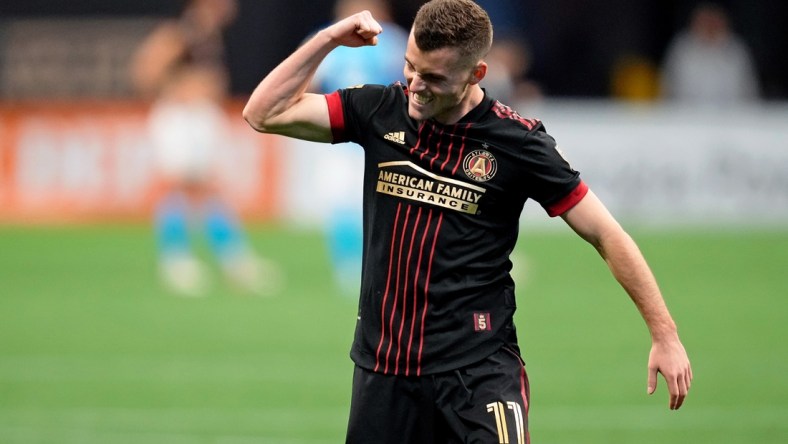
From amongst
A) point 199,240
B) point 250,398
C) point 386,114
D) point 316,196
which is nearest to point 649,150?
point 316,196

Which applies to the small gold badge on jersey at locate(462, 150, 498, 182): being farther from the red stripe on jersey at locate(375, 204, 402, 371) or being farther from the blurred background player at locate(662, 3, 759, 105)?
the blurred background player at locate(662, 3, 759, 105)

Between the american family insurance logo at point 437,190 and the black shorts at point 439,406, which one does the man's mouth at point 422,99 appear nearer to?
the american family insurance logo at point 437,190

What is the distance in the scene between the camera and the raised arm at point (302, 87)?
17.3 ft

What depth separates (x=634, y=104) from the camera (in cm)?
2080

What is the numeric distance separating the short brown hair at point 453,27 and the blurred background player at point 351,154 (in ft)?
25.9

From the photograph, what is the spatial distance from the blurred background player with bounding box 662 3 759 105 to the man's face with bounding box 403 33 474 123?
664 inches

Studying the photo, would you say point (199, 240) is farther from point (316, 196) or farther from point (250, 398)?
point (250, 398)

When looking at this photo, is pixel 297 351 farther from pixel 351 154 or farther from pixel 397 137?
pixel 397 137

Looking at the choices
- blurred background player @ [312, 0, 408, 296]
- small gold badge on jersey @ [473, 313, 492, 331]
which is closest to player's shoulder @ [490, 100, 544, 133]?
small gold badge on jersey @ [473, 313, 492, 331]

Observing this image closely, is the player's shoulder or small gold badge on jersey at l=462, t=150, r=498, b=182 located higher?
the player's shoulder

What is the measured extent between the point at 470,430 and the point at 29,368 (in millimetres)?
5978

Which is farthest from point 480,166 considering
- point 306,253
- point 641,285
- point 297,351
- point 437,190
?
point 306,253

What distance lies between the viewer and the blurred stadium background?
9133 millimetres

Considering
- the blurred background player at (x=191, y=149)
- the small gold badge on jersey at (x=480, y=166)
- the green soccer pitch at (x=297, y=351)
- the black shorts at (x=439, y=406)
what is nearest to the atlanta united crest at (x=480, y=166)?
the small gold badge on jersey at (x=480, y=166)
